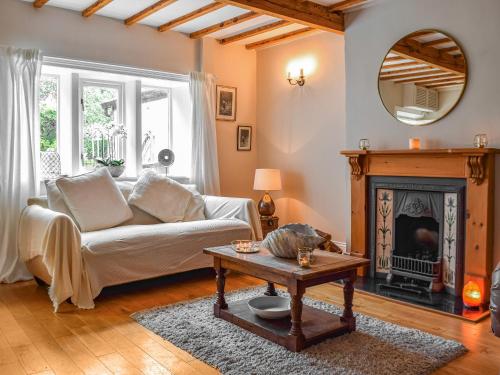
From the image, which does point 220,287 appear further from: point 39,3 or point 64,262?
point 39,3

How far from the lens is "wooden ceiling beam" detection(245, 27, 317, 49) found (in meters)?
4.78

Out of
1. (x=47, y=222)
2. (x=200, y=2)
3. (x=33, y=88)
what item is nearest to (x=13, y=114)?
(x=33, y=88)

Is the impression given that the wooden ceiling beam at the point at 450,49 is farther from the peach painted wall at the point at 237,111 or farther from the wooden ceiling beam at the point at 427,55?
the peach painted wall at the point at 237,111

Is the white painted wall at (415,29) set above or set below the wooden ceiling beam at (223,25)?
below

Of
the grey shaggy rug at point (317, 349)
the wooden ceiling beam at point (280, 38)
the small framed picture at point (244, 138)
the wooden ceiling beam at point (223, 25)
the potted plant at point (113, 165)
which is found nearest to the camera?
the grey shaggy rug at point (317, 349)

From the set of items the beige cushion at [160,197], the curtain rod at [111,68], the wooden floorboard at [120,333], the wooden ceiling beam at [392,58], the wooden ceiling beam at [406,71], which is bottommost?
the wooden floorboard at [120,333]

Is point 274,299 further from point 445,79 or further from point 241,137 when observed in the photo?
point 241,137

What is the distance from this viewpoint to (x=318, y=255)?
2834 millimetres

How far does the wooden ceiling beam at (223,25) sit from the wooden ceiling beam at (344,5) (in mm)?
697

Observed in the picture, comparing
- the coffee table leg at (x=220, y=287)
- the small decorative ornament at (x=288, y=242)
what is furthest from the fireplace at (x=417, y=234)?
the coffee table leg at (x=220, y=287)

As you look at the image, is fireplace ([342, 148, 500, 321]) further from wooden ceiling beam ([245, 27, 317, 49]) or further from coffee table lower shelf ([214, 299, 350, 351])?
wooden ceiling beam ([245, 27, 317, 49])

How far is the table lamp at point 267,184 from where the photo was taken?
495 cm

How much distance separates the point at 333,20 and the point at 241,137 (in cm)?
181

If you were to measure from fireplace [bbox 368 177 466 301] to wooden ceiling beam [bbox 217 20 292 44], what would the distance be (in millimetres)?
1732
